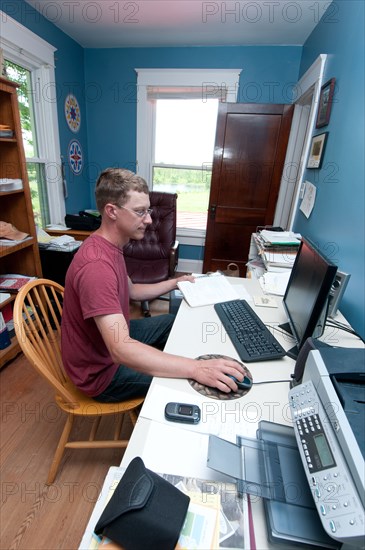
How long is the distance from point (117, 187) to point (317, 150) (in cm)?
171

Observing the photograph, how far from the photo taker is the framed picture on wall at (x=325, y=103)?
1859mm

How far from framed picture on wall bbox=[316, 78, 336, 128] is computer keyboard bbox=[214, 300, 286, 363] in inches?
61.2

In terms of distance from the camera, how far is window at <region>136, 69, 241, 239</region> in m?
3.02

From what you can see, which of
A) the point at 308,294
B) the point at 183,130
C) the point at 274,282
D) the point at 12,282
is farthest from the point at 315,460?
the point at 183,130

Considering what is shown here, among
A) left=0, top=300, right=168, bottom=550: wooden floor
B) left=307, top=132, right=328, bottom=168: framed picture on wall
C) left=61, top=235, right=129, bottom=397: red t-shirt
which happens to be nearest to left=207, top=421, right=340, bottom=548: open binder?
left=61, top=235, right=129, bottom=397: red t-shirt

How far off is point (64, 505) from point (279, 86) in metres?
3.76

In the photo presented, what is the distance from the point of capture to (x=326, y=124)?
1935 millimetres

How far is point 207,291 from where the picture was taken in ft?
4.62

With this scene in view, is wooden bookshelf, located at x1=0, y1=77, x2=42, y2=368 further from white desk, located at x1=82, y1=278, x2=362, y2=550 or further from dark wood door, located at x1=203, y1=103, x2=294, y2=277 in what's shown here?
dark wood door, located at x1=203, y1=103, x2=294, y2=277

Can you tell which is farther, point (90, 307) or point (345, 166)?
point (345, 166)

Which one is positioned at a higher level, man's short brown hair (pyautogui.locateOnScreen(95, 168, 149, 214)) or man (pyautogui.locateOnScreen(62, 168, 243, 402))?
man's short brown hair (pyautogui.locateOnScreen(95, 168, 149, 214))

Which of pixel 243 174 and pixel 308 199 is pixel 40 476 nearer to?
pixel 308 199

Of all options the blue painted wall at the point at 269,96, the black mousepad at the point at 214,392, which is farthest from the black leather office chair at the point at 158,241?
the black mousepad at the point at 214,392

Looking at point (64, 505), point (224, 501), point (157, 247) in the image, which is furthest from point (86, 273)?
point (157, 247)
